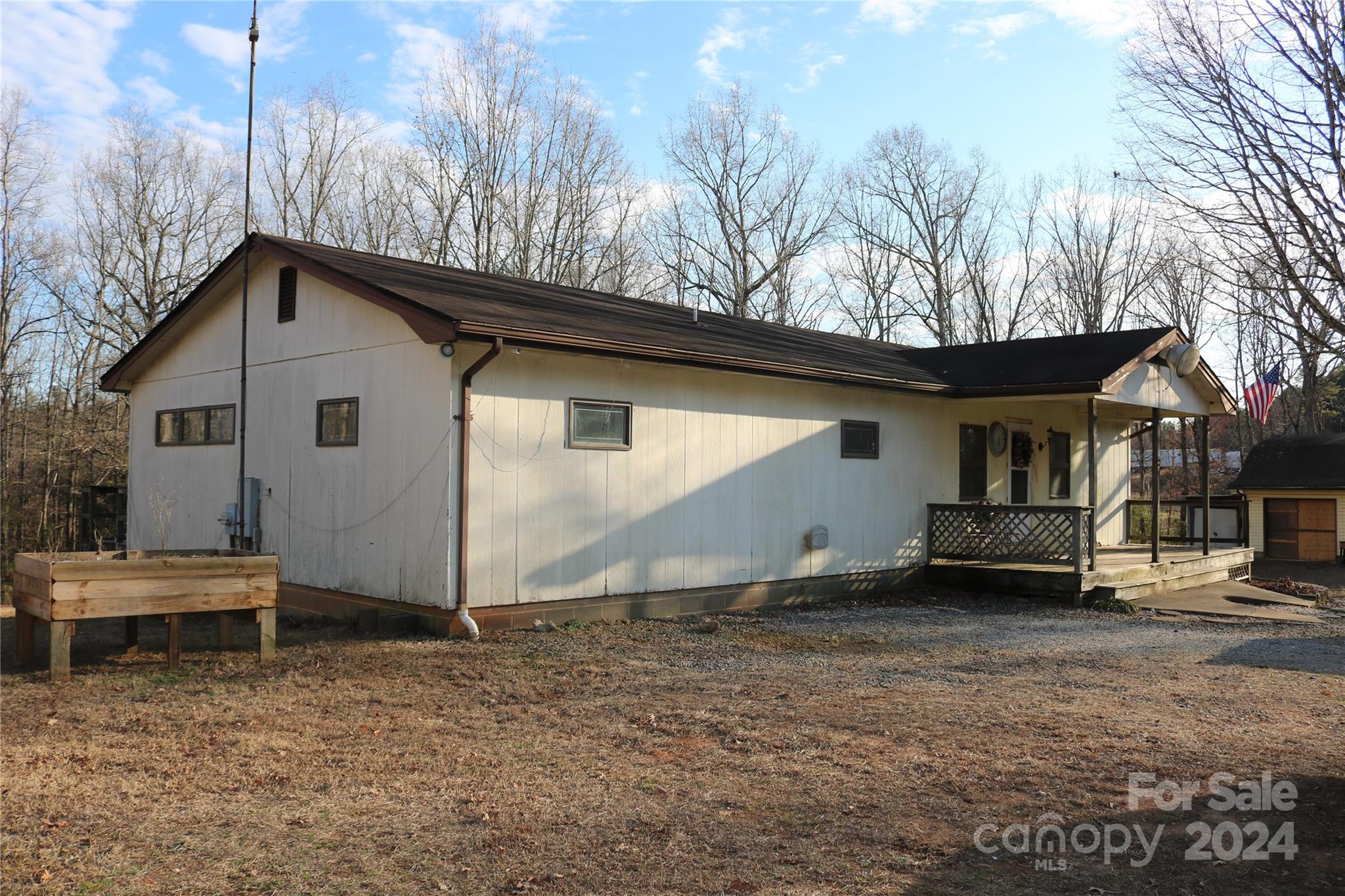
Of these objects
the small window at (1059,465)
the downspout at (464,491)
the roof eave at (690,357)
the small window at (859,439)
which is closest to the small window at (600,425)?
the roof eave at (690,357)

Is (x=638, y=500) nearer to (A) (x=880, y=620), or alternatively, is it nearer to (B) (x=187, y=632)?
(A) (x=880, y=620)

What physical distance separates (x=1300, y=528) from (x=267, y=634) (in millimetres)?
21035

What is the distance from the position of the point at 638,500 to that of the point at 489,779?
219 inches

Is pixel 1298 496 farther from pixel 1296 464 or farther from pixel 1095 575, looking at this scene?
pixel 1095 575

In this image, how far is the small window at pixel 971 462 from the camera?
47.9 feet

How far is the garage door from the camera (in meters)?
20.3

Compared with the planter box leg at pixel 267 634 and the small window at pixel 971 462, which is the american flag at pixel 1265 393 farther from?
the planter box leg at pixel 267 634

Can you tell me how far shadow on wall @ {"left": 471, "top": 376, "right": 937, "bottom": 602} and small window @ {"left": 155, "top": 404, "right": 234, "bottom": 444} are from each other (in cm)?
472

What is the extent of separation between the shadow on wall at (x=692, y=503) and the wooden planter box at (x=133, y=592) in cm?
197

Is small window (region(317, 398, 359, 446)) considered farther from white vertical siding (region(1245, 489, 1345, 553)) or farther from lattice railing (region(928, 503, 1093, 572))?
white vertical siding (region(1245, 489, 1345, 553))

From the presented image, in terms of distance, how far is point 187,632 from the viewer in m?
9.33

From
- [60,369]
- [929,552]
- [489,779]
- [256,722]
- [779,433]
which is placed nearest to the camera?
[489,779]

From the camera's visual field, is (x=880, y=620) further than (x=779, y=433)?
Result: No

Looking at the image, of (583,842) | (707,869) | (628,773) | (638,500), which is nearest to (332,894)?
(583,842)
